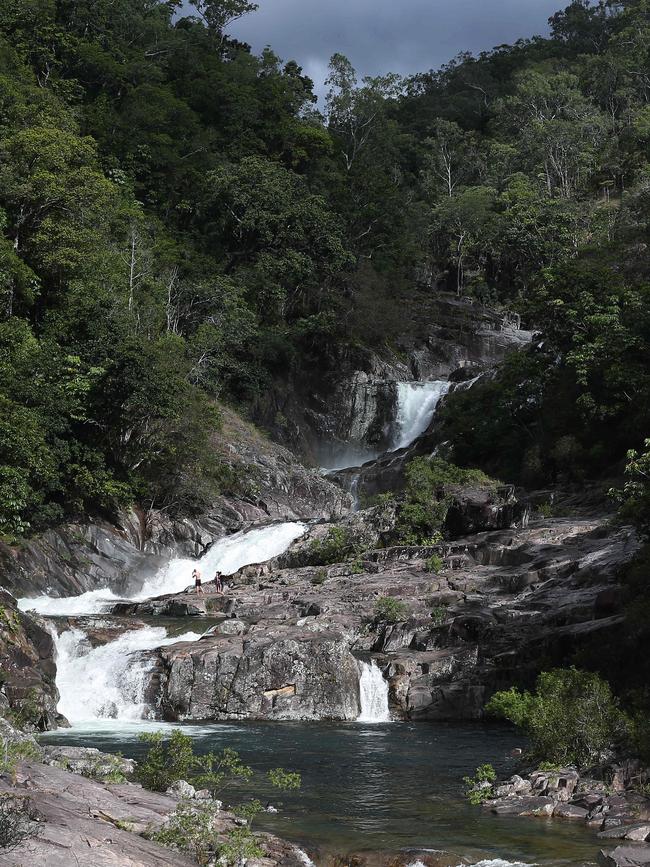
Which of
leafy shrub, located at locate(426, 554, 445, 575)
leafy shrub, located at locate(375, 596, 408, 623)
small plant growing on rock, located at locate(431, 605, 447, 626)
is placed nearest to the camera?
small plant growing on rock, located at locate(431, 605, 447, 626)

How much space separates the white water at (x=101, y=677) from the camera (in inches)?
835

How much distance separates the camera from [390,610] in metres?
23.9

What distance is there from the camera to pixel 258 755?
1634cm

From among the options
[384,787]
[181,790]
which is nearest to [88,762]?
[181,790]

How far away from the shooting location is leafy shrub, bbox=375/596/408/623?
23.8m

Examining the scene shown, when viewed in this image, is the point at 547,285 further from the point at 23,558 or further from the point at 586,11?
the point at 586,11

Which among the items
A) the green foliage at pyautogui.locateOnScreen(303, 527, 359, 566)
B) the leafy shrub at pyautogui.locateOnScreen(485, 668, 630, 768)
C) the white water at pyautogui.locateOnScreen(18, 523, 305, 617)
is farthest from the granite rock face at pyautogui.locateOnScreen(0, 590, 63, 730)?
the green foliage at pyautogui.locateOnScreen(303, 527, 359, 566)

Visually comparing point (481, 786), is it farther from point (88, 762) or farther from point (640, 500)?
point (640, 500)

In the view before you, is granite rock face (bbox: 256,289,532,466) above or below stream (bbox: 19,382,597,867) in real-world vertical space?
above

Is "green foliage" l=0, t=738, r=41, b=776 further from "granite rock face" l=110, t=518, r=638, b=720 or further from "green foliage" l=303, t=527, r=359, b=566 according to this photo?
"green foliage" l=303, t=527, r=359, b=566

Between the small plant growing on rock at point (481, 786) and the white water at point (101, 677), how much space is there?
32.6 ft

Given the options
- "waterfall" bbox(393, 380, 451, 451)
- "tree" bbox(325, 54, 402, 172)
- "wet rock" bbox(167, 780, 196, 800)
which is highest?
"tree" bbox(325, 54, 402, 172)

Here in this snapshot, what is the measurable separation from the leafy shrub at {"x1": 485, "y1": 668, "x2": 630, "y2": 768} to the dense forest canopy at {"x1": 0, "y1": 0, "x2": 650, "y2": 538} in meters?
18.1

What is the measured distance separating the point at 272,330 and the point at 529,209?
19.9 m
